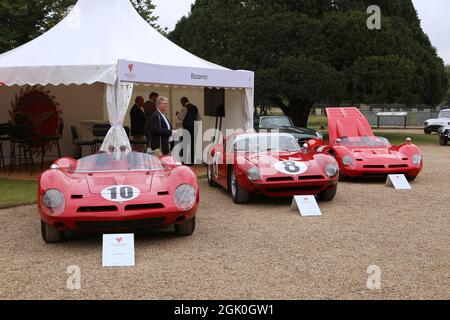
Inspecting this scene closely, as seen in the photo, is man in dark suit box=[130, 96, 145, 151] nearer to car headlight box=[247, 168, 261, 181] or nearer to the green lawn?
the green lawn

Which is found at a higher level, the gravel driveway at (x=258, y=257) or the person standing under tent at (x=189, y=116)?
the person standing under tent at (x=189, y=116)

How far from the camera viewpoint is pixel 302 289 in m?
4.10

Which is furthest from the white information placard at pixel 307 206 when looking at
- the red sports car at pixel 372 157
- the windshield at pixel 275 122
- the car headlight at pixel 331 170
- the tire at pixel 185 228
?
the windshield at pixel 275 122

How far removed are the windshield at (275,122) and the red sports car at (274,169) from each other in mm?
8349

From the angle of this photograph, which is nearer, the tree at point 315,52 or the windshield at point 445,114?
the tree at point 315,52

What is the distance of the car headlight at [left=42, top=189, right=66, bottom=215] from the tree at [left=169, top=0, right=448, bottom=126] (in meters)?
17.2

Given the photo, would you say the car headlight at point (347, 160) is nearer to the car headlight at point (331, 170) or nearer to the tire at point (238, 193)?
the car headlight at point (331, 170)

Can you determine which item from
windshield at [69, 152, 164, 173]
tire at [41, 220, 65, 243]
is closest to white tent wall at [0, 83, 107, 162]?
windshield at [69, 152, 164, 173]

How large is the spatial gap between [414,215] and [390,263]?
252cm

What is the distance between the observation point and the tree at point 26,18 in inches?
820

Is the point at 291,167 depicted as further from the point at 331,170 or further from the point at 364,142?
the point at 364,142

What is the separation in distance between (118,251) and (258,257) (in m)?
1.34

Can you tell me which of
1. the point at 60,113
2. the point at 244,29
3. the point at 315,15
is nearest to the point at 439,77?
the point at 315,15
